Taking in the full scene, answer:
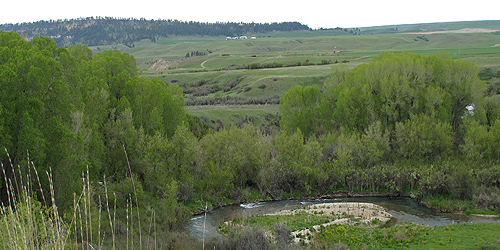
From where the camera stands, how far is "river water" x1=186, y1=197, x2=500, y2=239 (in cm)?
3312

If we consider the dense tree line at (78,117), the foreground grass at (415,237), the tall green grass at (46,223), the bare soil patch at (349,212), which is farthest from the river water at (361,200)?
the tall green grass at (46,223)

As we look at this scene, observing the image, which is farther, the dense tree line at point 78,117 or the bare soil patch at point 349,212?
the bare soil patch at point 349,212

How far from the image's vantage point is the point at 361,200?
40.8 m

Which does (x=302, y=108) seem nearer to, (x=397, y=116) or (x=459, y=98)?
(x=397, y=116)

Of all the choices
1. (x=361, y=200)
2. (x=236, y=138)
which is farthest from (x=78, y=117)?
(x=361, y=200)

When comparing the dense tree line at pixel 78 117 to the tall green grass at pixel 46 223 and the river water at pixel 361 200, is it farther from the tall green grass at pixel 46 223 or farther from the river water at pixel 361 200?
the river water at pixel 361 200

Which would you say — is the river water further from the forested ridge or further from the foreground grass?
the foreground grass

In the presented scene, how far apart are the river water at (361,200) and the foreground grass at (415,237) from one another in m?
5.12

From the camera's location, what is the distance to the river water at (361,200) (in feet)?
109

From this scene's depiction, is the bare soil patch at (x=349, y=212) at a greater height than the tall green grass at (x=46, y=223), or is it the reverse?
the tall green grass at (x=46, y=223)

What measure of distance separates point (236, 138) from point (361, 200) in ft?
45.9

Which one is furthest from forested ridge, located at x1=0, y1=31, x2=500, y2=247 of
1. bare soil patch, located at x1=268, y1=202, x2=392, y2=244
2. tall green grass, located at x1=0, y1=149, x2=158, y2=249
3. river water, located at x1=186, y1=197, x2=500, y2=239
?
bare soil patch, located at x1=268, y1=202, x2=392, y2=244

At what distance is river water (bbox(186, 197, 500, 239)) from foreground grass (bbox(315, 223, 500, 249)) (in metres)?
5.12

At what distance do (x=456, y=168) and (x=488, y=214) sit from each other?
6165mm
